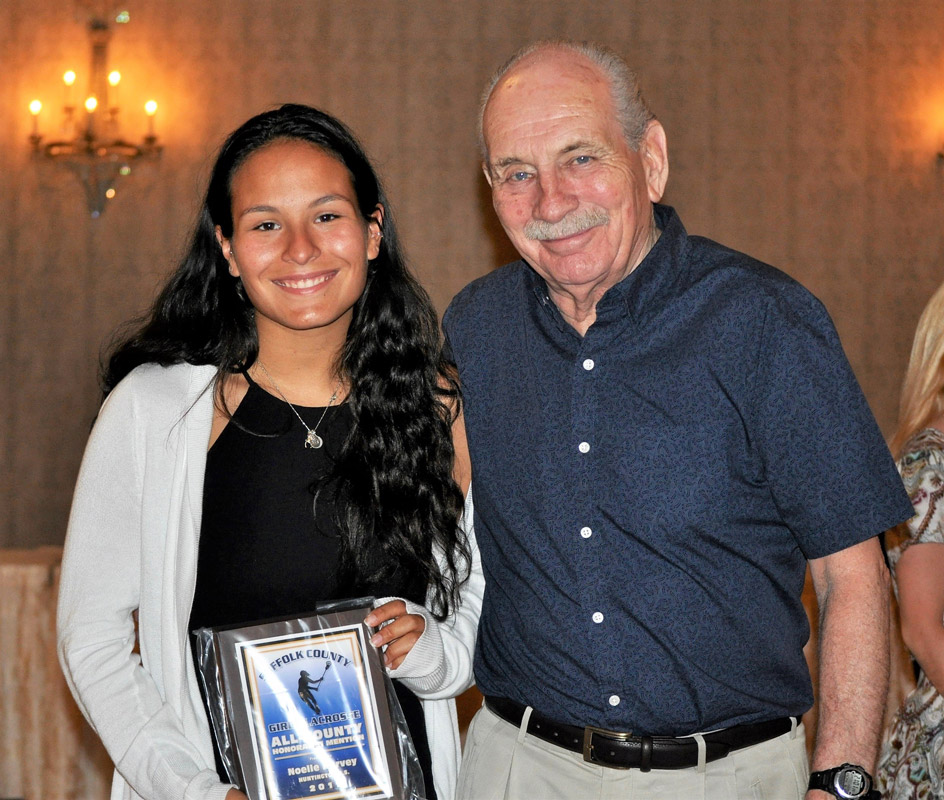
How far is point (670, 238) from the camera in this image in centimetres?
218

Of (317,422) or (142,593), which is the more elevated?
(317,422)

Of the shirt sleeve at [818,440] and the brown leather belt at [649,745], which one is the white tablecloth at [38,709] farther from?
the shirt sleeve at [818,440]

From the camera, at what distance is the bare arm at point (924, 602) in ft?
8.71

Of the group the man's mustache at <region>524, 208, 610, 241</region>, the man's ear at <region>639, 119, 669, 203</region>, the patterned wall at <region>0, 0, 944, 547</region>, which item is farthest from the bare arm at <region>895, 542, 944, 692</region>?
the patterned wall at <region>0, 0, 944, 547</region>

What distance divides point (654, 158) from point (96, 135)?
14.6ft

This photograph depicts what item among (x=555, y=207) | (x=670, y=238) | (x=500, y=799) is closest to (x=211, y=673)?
(x=500, y=799)

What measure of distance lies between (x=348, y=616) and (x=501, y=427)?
0.52m

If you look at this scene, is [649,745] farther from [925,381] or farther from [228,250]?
[925,381]

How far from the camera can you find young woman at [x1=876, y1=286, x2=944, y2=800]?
8.73 ft


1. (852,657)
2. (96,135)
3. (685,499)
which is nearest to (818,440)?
(685,499)

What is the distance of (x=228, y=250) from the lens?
7.34 ft

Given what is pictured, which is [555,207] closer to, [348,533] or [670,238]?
[670,238]

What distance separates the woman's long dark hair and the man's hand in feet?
0.50

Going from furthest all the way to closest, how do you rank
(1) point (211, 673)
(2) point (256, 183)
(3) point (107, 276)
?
(3) point (107, 276), (2) point (256, 183), (1) point (211, 673)
